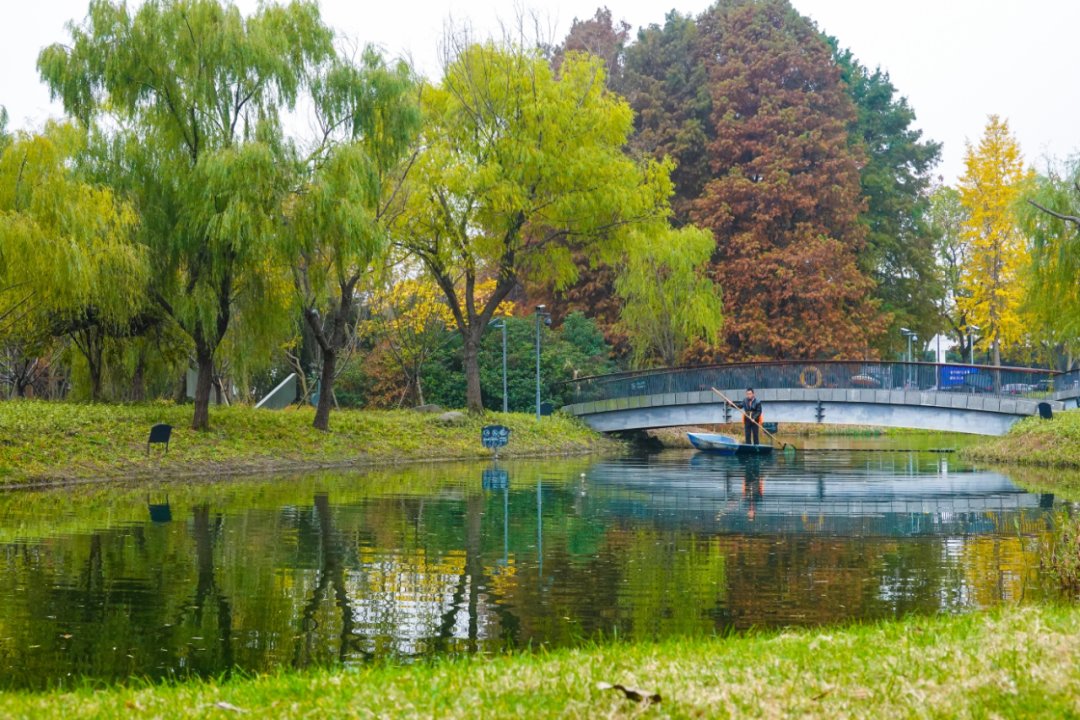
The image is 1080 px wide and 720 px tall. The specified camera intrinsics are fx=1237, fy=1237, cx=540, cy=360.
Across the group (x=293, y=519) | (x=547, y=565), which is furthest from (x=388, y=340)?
(x=547, y=565)

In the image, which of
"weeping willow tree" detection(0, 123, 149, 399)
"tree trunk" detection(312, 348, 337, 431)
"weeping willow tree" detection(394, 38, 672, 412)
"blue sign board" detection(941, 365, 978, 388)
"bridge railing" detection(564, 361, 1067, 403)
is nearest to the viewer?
"weeping willow tree" detection(0, 123, 149, 399)

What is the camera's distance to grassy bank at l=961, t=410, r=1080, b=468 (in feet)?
100

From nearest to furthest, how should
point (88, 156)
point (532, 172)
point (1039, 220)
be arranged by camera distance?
point (88, 156)
point (1039, 220)
point (532, 172)

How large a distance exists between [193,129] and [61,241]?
561cm

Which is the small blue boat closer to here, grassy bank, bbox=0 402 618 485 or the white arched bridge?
the white arched bridge

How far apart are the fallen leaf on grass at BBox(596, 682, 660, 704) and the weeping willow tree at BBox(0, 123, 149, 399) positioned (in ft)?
67.4

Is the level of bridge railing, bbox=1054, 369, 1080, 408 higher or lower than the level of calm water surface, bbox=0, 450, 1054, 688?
higher

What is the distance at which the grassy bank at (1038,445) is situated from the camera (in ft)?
100

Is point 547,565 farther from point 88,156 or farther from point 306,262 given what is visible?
point 88,156

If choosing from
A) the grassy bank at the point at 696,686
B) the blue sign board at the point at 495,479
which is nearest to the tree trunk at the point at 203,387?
the blue sign board at the point at 495,479

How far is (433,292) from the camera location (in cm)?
4609

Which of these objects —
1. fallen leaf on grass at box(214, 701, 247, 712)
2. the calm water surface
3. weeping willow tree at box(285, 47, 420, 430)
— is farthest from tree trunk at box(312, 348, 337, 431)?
fallen leaf on grass at box(214, 701, 247, 712)

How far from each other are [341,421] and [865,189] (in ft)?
111

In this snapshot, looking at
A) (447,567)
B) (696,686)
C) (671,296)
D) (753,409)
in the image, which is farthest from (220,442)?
(696,686)
